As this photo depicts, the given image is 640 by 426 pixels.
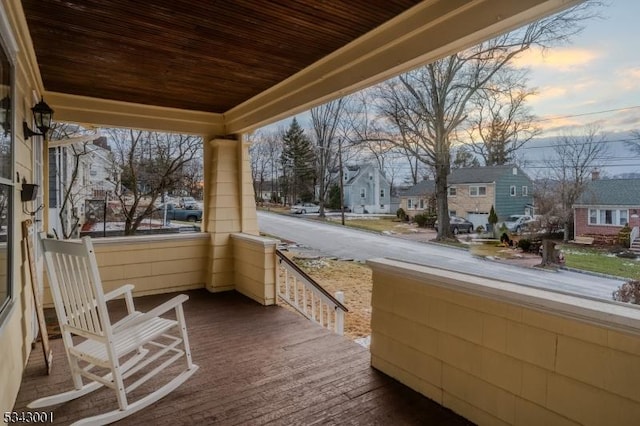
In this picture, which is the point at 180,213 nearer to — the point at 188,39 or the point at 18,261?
the point at 18,261

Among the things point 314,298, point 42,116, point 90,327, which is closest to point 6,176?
point 90,327

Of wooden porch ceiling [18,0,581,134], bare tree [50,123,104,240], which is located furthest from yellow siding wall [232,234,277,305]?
bare tree [50,123,104,240]

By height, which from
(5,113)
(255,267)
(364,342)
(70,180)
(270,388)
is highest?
(5,113)

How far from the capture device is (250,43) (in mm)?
2859

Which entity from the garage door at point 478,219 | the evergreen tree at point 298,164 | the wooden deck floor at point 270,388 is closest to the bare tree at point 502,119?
the garage door at point 478,219

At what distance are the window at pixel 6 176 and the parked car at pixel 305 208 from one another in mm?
2555

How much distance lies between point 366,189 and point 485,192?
124 cm

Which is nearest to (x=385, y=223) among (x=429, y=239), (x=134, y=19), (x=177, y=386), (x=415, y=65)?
(x=429, y=239)

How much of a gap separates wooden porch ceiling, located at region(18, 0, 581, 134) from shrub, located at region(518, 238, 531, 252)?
1176mm

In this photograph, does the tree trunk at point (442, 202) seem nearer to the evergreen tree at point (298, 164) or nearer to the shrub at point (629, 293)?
the shrub at point (629, 293)

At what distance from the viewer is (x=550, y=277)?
1.90m

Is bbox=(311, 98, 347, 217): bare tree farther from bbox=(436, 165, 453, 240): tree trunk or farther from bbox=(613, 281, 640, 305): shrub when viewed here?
bbox=(613, 281, 640, 305): shrub

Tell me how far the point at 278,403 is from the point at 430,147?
1974 millimetres

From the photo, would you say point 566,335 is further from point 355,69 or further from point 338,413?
point 355,69
